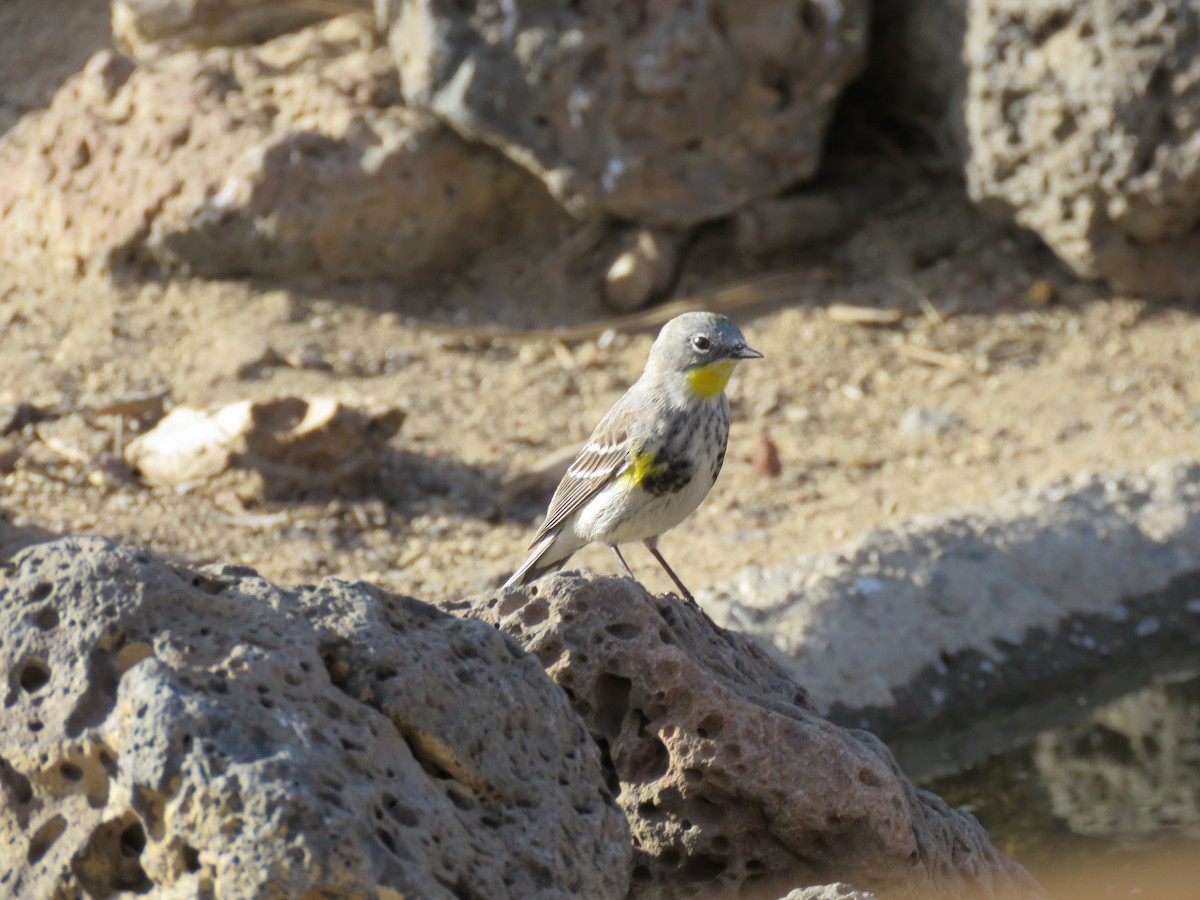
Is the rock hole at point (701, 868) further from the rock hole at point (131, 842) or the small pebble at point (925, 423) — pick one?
the small pebble at point (925, 423)

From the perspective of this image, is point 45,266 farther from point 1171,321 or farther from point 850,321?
point 1171,321

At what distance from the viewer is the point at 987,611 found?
6965 millimetres

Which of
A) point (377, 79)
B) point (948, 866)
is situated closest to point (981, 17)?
point (377, 79)

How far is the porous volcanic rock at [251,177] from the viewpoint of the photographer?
9859mm

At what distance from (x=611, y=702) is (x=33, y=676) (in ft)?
4.68

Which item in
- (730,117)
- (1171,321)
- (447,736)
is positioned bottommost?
(1171,321)

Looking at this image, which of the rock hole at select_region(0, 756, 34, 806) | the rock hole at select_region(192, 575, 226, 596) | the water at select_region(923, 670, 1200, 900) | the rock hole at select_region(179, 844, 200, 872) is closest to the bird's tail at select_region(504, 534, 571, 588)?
the water at select_region(923, 670, 1200, 900)

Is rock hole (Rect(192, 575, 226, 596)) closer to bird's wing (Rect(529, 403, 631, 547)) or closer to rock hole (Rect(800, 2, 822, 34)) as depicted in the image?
bird's wing (Rect(529, 403, 631, 547))

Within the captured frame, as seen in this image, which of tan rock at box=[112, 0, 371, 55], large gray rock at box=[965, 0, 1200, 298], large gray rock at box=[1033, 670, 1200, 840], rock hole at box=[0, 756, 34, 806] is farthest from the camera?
tan rock at box=[112, 0, 371, 55]

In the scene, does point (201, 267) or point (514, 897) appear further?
point (201, 267)

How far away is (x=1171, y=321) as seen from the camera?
981 centimetres

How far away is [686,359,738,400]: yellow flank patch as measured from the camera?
5605 millimetres

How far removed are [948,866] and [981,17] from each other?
277 inches

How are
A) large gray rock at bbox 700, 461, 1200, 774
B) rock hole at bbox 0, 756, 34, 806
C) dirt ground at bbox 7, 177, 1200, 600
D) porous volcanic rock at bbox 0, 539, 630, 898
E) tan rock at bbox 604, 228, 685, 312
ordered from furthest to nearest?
tan rock at bbox 604, 228, 685, 312
dirt ground at bbox 7, 177, 1200, 600
large gray rock at bbox 700, 461, 1200, 774
rock hole at bbox 0, 756, 34, 806
porous volcanic rock at bbox 0, 539, 630, 898
